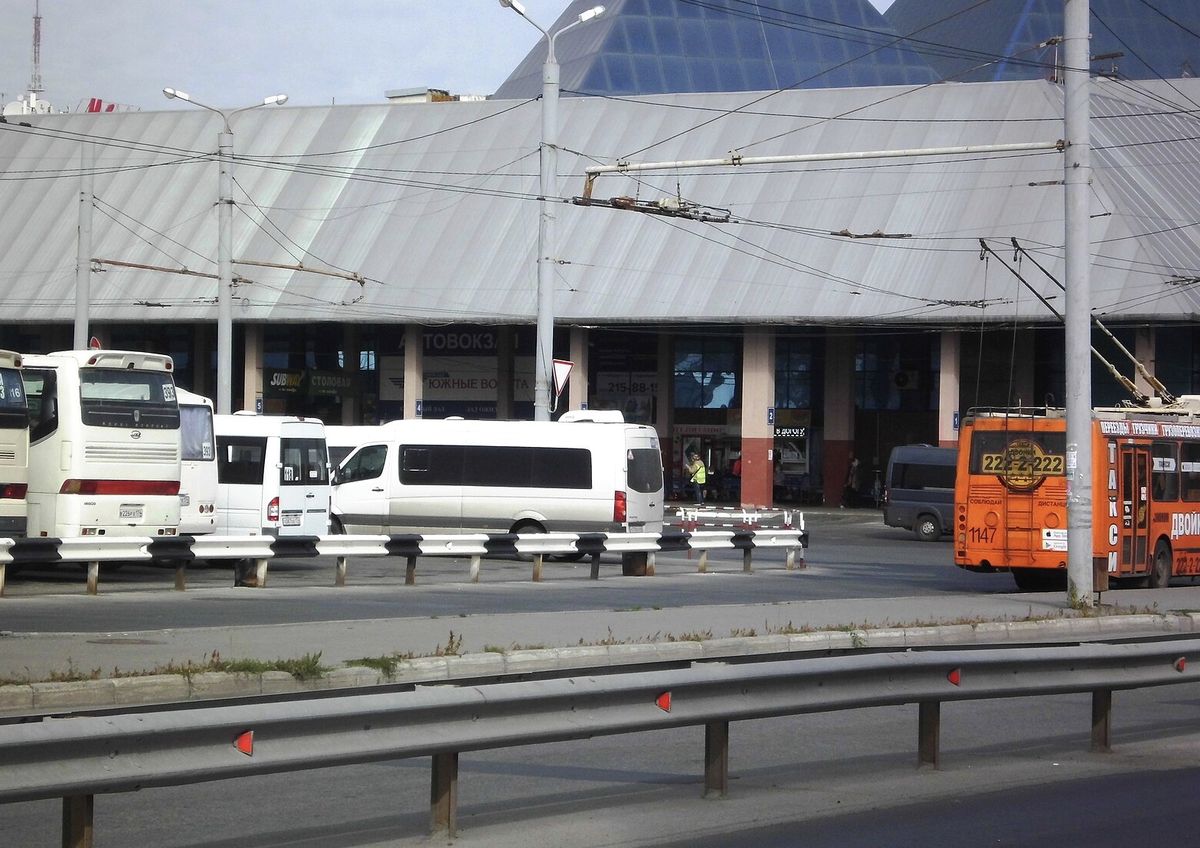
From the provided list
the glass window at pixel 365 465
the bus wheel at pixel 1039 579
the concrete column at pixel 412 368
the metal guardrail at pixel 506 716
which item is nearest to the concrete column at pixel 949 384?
the concrete column at pixel 412 368

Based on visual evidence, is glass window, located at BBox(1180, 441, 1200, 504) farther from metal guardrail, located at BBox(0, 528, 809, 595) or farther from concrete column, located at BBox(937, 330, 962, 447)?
concrete column, located at BBox(937, 330, 962, 447)

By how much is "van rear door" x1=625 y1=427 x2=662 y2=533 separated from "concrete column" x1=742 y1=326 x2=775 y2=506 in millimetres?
18262

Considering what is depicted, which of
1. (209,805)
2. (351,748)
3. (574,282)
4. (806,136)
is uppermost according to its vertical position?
(806,136)

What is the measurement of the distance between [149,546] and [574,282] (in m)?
30.0

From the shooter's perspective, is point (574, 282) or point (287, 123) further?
point (287, 123)

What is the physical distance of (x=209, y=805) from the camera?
773 cm

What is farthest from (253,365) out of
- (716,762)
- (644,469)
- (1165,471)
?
(716,762)

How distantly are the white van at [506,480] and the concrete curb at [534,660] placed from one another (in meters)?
11.3

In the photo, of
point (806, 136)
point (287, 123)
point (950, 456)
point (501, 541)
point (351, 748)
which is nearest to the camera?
point (351, 748)

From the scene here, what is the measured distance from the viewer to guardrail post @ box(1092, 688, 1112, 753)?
9.52 meters

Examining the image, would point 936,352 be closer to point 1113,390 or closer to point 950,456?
point 1113,390

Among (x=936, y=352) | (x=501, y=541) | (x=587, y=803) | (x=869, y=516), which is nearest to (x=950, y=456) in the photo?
(x=869, y=516)

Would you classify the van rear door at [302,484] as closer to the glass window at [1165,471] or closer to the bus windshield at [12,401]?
the bus windshield at [12,401]

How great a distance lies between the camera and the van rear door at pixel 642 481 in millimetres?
27500
